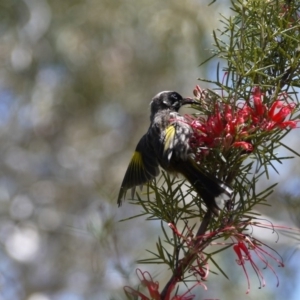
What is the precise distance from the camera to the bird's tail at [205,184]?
41.7 inches

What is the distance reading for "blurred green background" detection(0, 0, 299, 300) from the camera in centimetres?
588

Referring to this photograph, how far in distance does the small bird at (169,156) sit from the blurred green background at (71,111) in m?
3.94

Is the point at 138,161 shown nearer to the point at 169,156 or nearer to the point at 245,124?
the point at 169,156

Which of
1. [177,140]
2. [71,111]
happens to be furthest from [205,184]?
[71,111]

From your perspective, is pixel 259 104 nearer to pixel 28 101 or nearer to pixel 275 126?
pixel 275 126

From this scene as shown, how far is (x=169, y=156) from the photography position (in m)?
1.47

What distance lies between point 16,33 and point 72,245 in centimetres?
206

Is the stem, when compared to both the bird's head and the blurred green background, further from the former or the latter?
the blurred green background

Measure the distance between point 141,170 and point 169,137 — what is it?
107 mm

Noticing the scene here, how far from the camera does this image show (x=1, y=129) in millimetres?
6293

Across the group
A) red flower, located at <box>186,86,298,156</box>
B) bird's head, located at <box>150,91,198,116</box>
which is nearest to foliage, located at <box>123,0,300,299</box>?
red flower, located at <box>186,86,298,156</box>

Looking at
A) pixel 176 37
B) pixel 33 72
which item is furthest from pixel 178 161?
pixel 33 72

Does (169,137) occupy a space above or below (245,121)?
above

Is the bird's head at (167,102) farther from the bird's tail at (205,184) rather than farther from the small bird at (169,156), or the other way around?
the bird's tail at (205,184)
